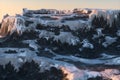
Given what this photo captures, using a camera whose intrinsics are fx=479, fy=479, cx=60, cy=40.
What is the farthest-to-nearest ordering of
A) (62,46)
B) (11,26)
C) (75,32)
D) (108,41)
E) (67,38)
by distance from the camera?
(11,26) < (75,32) < (108,41) < (67,38) < (62,46)

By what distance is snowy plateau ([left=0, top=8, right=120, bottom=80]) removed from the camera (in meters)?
45.6

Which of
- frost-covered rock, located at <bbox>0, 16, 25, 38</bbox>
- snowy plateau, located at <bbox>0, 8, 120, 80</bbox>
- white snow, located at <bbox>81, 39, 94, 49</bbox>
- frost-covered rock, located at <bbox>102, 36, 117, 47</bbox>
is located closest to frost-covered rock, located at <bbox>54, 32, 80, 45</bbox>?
snowy plateau, located at <bbox>0, 8, 120, 80</bbox>

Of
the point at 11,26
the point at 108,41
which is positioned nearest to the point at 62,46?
the point at 108,41

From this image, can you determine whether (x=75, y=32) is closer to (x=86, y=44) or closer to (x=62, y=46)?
(x=86, y=44)

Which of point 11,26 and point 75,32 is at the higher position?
point 11,26

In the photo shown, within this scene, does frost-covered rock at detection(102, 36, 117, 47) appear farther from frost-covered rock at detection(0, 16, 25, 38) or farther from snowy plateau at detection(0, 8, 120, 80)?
frost-covered rock at detection(0, 16, 25, 38)

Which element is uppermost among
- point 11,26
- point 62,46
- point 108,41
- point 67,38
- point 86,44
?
point 11,26

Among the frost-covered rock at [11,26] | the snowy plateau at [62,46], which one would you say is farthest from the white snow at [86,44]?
the frost-covered rock at [11,26]

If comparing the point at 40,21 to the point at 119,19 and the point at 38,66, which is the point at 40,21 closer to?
the point at 119,19

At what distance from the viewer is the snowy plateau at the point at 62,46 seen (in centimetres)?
4556

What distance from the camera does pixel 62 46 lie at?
58.8 m

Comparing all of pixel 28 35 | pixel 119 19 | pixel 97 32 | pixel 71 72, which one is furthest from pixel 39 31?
pixel 71 72

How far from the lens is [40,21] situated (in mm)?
65438

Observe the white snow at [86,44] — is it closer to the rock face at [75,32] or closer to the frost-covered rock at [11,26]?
the rock face at [75,32]
